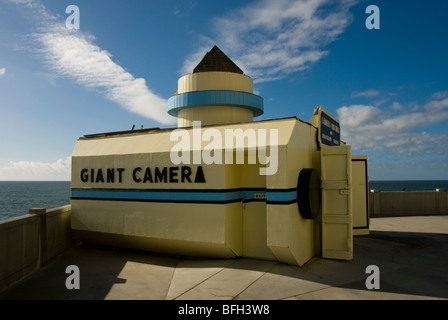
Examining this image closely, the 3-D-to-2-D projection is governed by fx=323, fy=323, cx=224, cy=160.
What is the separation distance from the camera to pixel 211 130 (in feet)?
27.2

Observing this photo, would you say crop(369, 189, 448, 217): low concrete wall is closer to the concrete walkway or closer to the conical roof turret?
the concrete walkway

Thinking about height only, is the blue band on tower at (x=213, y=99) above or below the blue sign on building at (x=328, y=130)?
above

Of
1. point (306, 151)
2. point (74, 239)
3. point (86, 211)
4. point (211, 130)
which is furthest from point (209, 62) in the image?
point (74, 239)

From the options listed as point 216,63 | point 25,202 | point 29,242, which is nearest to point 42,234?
point 29,242

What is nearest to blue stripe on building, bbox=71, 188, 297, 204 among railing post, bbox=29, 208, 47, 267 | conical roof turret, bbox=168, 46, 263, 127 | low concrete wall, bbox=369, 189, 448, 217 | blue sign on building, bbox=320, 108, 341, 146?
railing post, bbox=29, 208, 47, 267

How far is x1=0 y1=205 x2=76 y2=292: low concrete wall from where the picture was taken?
646 centimetres

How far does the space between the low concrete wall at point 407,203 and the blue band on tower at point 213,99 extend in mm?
8684

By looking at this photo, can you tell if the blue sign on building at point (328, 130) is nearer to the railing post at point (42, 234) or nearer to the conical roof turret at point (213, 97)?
the conical roof turret at point (213, 97)

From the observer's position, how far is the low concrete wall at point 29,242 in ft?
21.2

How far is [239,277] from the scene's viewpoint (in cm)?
665

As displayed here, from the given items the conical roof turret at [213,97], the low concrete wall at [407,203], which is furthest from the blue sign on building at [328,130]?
the low concrete wall at [407,203]
